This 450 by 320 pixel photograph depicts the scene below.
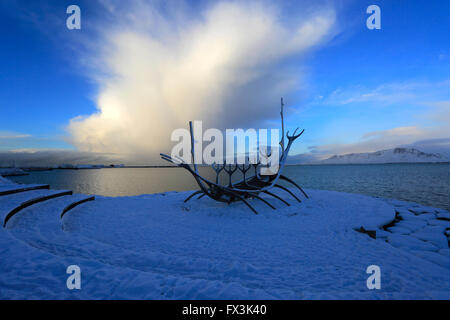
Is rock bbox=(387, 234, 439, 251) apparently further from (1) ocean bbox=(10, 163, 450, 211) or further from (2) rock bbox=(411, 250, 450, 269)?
(1) ocean bbox=(10, 163, 450, 211)

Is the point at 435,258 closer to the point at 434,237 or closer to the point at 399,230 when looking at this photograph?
the point at 434,237

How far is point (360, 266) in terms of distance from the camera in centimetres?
368

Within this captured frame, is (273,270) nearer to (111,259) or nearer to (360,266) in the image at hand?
(360,266)

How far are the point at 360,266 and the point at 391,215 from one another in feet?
19.2

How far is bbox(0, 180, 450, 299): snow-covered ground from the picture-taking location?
8.33 feet

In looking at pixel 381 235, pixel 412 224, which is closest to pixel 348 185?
pixel 412 224

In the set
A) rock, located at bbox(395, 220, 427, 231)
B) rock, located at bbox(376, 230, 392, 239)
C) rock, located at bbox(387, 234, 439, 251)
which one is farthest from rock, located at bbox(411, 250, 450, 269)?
rock, located at bbox(395, 220, 427, 231)

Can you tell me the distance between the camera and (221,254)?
4.31m

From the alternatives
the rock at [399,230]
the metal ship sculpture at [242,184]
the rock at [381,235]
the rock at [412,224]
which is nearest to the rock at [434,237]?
the rock at [399,230]

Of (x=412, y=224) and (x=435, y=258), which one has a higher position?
(x=435, y=258)

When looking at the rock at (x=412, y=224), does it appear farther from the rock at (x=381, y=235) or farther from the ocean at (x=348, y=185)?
the ocean at (x=348, y=185)

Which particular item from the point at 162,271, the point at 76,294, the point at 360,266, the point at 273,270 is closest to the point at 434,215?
the point at 360,266

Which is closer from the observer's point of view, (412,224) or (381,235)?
(381,235)
